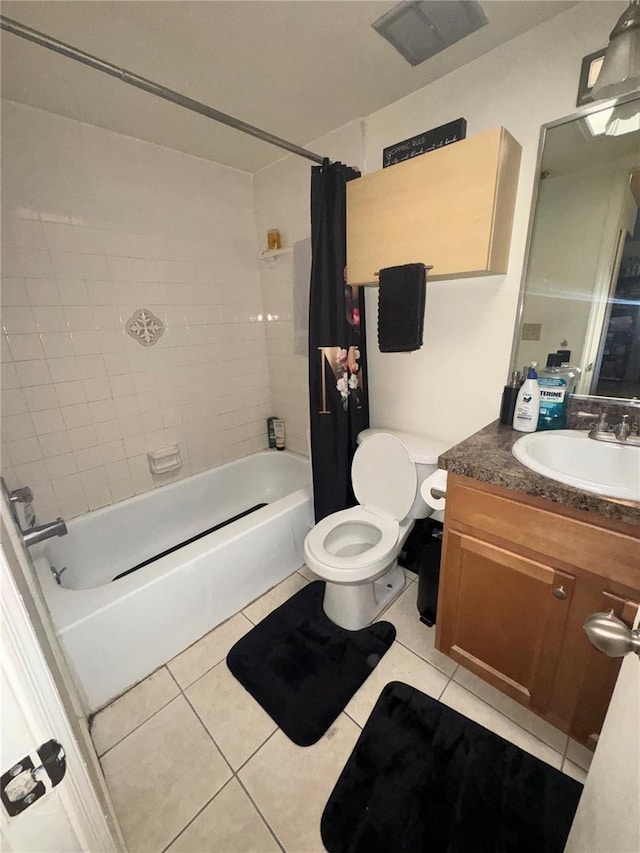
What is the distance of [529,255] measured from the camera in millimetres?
1323

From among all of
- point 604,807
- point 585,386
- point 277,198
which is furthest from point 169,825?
point 277,198

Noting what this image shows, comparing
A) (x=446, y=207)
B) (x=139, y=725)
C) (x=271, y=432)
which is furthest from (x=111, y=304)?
(x=139, y=725)

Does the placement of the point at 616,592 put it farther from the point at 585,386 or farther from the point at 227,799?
the point at 227,799

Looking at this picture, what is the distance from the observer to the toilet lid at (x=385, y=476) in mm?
1593

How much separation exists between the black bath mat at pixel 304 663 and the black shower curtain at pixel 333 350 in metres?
0.56

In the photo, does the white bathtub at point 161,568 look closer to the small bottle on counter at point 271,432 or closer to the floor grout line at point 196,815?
the small bottle on counter at point 271,432

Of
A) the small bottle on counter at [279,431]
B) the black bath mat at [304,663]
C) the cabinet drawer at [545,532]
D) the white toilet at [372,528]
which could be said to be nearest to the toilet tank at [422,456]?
the white toilet at [372,528]

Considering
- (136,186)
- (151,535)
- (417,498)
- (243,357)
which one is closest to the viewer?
(417,498)

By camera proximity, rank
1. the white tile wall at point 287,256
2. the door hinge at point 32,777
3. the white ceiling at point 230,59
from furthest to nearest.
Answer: the white tile wall at point 287,256, the white ceiling at point 230,59, the door hinge at point 32,777

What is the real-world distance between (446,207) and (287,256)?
3.71ft

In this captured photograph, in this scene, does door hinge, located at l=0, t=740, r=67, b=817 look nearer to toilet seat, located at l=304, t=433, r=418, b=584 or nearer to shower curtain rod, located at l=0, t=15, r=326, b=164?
toilet seat, located at l=304, t=433, r=418, b=584

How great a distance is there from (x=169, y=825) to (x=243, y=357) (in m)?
2.11

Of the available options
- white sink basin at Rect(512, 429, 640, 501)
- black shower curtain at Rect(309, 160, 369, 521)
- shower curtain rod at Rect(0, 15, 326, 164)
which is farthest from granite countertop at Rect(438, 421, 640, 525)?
shower curtain rod at Rect(0, 15, 326, 164)

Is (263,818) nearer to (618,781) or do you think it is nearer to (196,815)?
(196,815)
